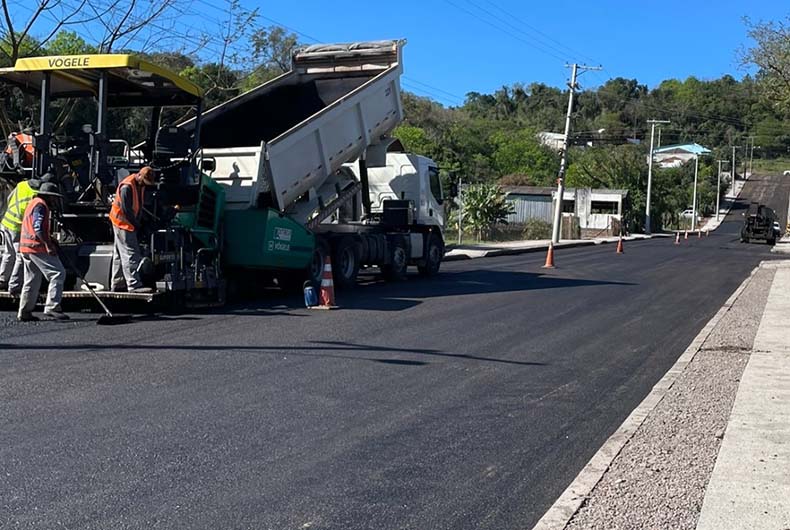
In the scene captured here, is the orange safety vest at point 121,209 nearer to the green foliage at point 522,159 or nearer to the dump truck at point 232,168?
the dump truck at point 232,168

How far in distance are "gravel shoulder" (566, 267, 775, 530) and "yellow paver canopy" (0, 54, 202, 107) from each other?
7.50m

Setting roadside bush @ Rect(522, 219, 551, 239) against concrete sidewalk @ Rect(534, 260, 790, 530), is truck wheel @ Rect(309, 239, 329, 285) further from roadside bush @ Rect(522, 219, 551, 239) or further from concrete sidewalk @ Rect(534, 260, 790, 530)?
roadside bush @ Rect(522, 219, 551, 239)

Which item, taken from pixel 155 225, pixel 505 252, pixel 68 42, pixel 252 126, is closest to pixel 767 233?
pixel 505 252

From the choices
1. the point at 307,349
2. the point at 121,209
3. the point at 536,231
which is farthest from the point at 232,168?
the point at 536,231

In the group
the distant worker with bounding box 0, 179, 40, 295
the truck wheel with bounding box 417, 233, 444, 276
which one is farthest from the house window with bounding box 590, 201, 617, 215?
the distant worker with bounding box 0, 179, 40, 295

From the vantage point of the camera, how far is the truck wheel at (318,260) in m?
14.7

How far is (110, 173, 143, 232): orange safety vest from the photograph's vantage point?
35.6 feet

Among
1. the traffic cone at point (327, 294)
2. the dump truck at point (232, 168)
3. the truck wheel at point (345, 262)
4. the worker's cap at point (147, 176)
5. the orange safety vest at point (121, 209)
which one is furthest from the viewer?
the truck wheel at point (345, 262)

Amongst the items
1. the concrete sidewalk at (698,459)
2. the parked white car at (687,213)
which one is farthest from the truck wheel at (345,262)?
the parked white car at (687,213)

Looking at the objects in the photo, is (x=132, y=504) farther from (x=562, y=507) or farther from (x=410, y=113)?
(x=410, y=113)

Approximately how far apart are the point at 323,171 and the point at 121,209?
4.55 metres

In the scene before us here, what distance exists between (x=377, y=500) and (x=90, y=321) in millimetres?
6885

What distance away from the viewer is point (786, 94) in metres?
25.6

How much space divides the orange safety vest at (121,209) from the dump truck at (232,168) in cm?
29
